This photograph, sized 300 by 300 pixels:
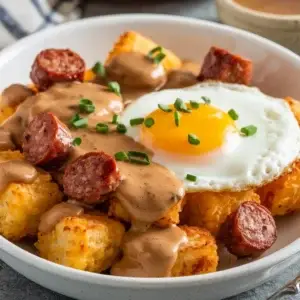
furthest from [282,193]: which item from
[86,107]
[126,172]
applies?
[86,107]

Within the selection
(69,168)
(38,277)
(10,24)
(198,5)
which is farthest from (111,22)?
(38,277)

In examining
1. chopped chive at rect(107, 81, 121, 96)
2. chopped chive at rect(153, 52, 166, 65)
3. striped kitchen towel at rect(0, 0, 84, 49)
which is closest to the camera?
chopped chive at rect(107, 81, 121, 96)

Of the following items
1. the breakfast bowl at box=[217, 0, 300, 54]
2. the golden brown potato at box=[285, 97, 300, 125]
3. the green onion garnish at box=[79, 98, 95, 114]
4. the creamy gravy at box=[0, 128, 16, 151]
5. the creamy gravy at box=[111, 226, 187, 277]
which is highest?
the creamy gravy at box=[0, 128, 16, 151]

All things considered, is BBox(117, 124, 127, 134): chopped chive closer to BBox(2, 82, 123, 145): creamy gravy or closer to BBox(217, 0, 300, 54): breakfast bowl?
BBox(2, 82, 123, 145): creamy gravy

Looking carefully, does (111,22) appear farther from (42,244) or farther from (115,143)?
(42,244)

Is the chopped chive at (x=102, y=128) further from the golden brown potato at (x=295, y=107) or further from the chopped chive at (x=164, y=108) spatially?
the golden brown potato at (x=295, y=107)

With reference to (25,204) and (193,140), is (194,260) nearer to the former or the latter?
(193,140)

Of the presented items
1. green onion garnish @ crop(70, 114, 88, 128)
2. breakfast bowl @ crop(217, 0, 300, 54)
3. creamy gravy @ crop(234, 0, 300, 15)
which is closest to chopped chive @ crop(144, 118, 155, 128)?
green onion garnish @ crop(70, 114, 88, 128)
